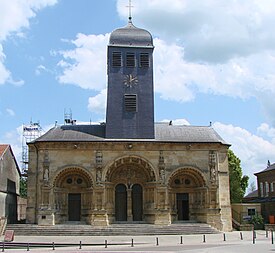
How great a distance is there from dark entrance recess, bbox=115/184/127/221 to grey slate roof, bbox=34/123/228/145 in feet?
13.6

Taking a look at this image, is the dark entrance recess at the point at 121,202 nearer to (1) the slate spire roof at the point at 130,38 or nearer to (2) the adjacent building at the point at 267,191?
(1) the slate spire roof at the point at 130,38

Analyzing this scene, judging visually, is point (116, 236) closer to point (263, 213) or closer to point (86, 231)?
point (86, 231)

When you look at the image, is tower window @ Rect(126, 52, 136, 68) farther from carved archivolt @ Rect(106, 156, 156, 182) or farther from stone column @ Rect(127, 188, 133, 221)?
stone column @ Rect(127, 188, 133, 221)

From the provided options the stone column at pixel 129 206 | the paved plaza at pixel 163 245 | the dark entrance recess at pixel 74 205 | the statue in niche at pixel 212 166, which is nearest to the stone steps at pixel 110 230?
the paved plaza at pixel 163 245

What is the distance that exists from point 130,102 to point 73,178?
755 cm

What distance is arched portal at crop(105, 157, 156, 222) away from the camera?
3525 cm

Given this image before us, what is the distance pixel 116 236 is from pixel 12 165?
14315 mm

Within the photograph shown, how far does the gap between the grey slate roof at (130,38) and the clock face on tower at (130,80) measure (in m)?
2.77

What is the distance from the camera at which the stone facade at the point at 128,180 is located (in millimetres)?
34281

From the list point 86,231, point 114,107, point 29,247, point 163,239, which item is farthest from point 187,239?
point 114,107

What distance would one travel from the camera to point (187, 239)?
28.1 metres

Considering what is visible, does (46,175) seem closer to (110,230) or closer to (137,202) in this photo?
(110,230)

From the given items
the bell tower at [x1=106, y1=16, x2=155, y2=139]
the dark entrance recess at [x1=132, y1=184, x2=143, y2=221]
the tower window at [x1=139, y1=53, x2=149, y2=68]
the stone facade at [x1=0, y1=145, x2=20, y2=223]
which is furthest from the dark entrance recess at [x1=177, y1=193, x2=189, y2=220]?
the stone facade at [x1=0, y1=145, x2=20, y2=223]

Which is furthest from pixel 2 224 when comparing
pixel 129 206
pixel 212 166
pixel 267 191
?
pixel 267 191
